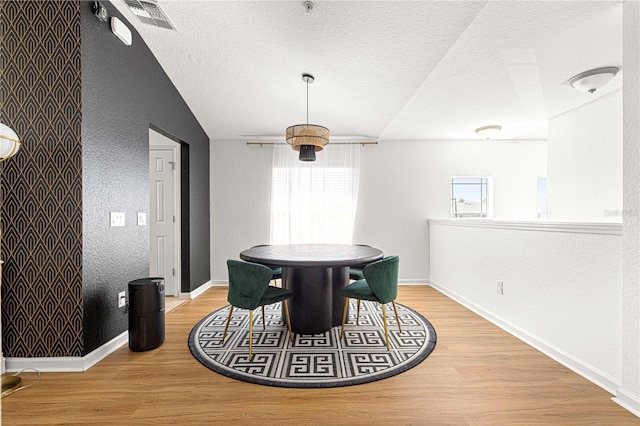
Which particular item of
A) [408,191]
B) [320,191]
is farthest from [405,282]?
[320,191]

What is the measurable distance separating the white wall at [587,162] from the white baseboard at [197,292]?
15.3 feet

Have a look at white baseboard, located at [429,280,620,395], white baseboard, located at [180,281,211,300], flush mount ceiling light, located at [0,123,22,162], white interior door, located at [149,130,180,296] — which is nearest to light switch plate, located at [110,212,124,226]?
flush mount ceiling light, located at [0,123,22,162]

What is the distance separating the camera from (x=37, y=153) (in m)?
2.24

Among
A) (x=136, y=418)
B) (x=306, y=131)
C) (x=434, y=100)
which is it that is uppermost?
(x=434, y=100)

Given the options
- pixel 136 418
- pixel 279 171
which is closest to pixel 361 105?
pixel 279 171

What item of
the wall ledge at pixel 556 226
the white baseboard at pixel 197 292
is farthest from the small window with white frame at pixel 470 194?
the white baseboard at pixel 197 292

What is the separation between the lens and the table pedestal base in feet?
9.46

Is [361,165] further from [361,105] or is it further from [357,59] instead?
[357,59]

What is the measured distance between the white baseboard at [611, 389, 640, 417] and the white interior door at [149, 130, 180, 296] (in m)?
4.27

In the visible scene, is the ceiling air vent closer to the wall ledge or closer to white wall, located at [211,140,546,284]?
white wall, located at [211,140,546,284]

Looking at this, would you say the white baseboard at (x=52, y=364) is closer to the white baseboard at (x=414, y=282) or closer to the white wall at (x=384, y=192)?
the white wall at (x=384, y=192)

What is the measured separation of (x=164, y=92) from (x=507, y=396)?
13.2 feet

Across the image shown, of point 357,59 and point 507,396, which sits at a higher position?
point 357,59

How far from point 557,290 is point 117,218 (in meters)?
3.55
